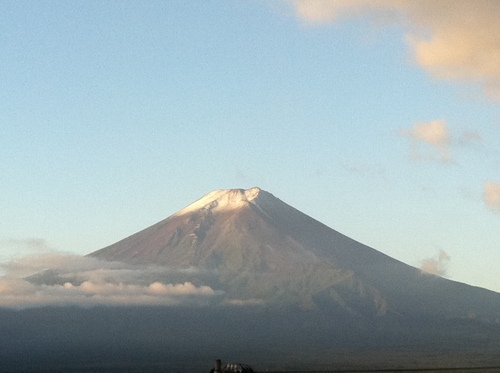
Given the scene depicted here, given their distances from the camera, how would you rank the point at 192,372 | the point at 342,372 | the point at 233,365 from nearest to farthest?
the point at 342,372 → the point at 233,365 → the point at 192,372

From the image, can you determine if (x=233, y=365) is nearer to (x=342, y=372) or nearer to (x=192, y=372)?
(x=342, y=372)

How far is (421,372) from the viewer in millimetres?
27141

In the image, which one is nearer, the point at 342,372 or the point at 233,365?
the point at 342,372

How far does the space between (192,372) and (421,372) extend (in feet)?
571

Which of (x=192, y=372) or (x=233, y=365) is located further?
(x=192, y=372)

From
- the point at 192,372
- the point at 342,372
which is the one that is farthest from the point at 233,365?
the point at 192,372

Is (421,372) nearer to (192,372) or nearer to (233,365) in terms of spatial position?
(233,365)

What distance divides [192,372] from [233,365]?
173148 millimetres

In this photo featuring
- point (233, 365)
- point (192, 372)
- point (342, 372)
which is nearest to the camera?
point (342, 372)

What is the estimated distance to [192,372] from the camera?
647ft

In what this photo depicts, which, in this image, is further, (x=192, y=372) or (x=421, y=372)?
(x=192, y=372)

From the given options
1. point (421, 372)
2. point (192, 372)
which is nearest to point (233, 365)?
point (421, 372)

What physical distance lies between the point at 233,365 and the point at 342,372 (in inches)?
135

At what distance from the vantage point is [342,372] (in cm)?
2586
